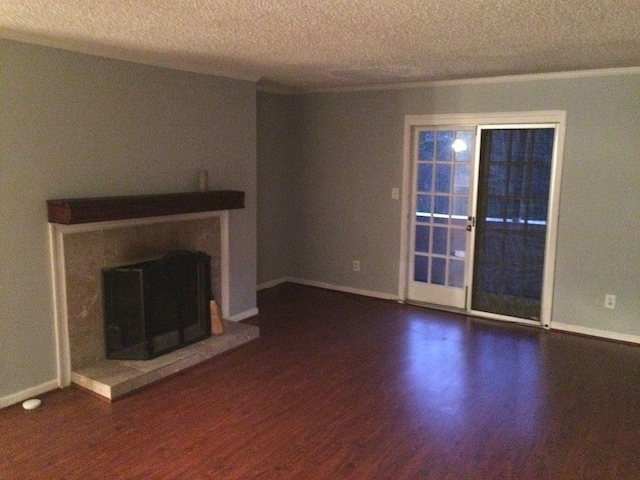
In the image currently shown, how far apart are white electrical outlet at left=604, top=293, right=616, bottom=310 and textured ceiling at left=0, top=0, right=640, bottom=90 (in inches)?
73.2

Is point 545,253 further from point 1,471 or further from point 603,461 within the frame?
point 1,471

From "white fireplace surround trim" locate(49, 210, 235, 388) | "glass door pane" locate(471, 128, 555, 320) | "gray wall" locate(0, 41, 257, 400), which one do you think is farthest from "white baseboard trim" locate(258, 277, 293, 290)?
"white fireplace surround trim" locate(49, 210, 235, 388)

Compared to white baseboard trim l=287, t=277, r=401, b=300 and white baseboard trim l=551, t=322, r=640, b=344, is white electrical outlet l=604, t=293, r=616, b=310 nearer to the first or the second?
white baseboard trim l=551, t=322, r=640, b=344

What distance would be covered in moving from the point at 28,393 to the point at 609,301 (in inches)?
174

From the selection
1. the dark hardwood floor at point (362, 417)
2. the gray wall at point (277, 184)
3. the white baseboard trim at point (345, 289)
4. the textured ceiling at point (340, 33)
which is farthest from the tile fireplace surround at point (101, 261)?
the white baseboard trim at point (345, 289)

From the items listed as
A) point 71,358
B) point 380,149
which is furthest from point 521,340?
point 71,358

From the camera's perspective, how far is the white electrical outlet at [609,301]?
446cm

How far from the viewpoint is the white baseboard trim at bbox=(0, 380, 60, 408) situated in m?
3.21

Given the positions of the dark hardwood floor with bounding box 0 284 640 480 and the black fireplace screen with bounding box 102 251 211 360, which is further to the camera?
the black fireplace screen with bounding box 102 251 211 360

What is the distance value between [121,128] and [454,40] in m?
2.25

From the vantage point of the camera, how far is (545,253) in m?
4.76

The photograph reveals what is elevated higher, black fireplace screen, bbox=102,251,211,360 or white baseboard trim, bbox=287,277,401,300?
black fireplace screen, bbox=102,251,211,360

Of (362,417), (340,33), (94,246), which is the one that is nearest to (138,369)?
(94,246)

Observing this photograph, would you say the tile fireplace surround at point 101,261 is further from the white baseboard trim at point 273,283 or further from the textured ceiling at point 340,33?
the white baseboard trim at point 273,283
